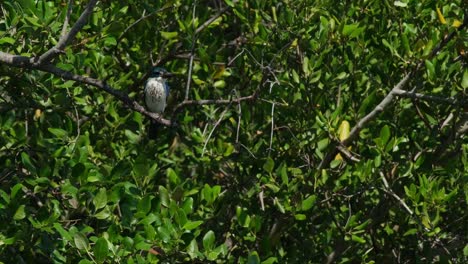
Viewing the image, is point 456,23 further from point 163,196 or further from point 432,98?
point 163,196

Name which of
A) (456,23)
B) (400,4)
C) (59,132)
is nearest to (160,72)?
(59,132)

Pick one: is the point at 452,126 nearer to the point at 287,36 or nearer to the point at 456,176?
the point at 456,176

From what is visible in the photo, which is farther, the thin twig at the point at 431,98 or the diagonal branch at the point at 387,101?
the diagonal branch at the point at 387,101

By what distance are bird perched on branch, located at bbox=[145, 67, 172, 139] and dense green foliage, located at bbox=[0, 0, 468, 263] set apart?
0.12 metres

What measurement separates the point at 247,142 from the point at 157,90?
154 centimetres

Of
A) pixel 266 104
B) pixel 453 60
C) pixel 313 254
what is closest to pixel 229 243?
pixel 313 254

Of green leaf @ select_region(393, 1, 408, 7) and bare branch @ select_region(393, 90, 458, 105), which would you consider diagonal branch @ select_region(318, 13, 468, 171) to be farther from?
green leaf @ select_region(393, 1, 408, 7)

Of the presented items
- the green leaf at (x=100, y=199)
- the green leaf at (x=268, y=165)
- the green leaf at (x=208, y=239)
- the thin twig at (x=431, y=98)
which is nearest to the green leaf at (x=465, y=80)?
the thin twig at (x=431, y=98)

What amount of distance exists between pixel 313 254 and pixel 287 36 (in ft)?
4.54

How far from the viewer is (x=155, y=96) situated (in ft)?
22.8

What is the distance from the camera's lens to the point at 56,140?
15.8 feet

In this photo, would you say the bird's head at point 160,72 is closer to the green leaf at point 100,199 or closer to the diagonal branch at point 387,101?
the diagonal branch at point 387,101

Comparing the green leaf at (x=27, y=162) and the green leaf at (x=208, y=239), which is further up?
the green leaf at (x=27, y=162)

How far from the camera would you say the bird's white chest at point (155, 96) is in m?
6.61
